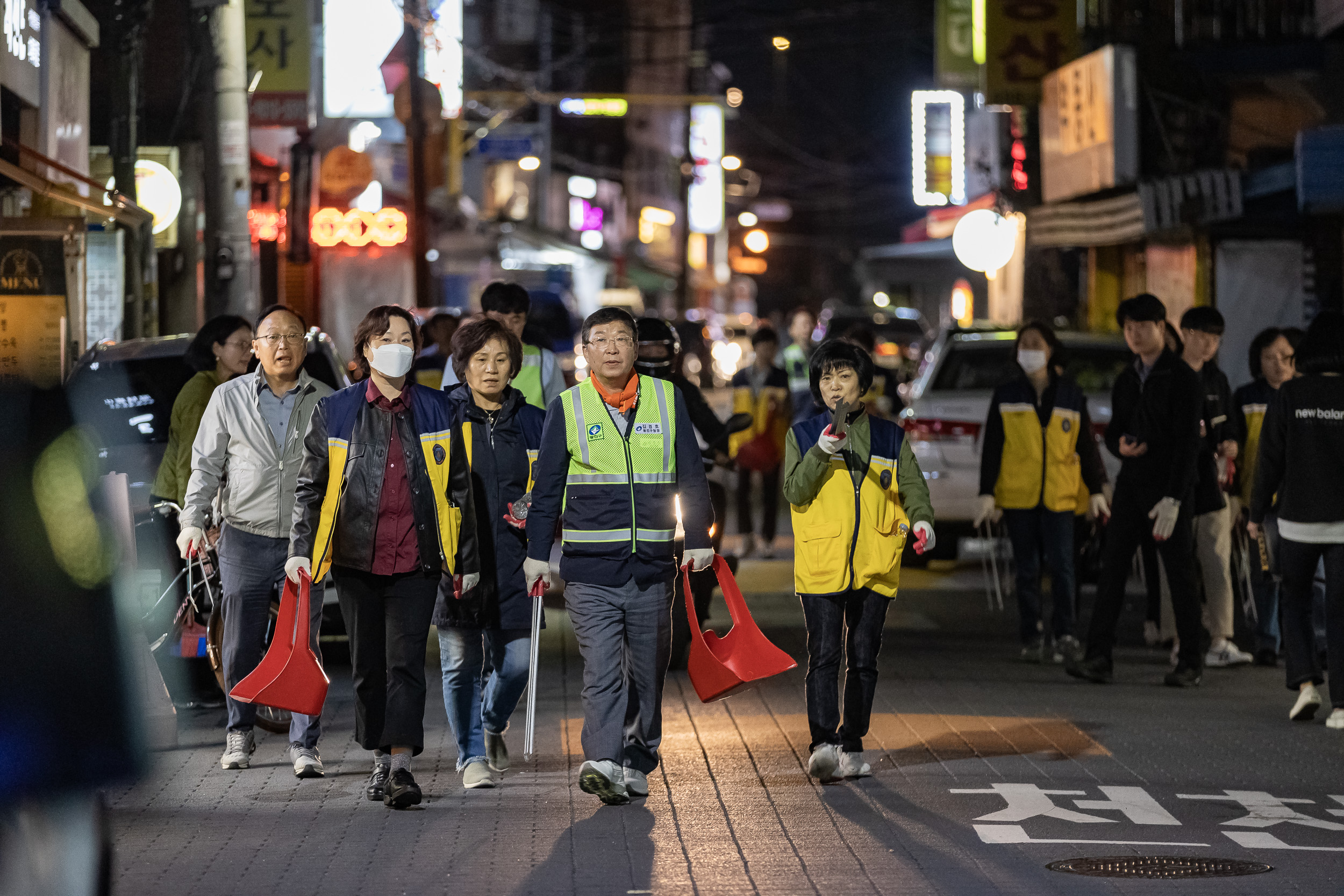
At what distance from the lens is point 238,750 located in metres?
7.68

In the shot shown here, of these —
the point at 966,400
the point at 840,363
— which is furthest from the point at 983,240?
the point at 840,363

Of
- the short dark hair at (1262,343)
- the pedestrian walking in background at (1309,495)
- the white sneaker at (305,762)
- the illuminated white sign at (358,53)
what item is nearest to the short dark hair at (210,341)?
the white sneaker at (305,762)

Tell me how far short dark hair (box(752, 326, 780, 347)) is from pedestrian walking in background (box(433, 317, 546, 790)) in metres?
7.89

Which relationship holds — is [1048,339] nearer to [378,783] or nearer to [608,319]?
[608,319]

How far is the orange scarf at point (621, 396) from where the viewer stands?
6.88 metres

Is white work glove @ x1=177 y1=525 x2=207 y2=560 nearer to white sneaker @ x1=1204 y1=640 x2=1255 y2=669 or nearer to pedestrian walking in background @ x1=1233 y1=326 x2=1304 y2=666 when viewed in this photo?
white sneaker @ x1=1204 y1=640 x2=1255 y2=669

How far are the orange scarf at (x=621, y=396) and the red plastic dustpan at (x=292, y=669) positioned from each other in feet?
4.39

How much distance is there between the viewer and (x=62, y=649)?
4.33m

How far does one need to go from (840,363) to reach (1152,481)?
3.10 meters

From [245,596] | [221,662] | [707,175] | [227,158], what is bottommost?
[221,662]

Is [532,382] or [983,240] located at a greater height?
[983,240]

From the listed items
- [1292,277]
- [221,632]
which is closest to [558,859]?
[221,632]

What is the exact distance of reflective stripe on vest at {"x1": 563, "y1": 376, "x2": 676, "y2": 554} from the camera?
6824 millimetres

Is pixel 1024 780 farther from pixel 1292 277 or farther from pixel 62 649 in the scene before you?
pixel 1292 277
